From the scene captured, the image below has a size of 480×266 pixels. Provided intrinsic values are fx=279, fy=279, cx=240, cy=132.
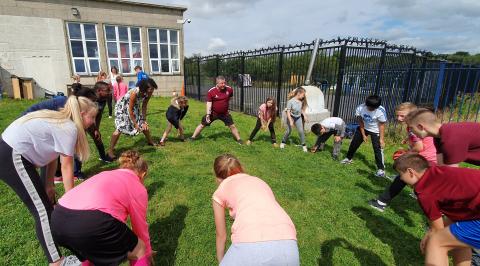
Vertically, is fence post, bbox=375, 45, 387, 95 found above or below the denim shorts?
above

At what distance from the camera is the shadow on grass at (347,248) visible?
3.08 m

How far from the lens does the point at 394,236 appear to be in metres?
3.59

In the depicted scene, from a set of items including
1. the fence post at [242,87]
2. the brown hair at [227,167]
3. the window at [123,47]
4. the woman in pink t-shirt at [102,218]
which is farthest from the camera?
the window at [123,47]

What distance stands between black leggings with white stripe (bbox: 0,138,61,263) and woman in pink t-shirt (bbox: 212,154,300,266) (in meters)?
1.55

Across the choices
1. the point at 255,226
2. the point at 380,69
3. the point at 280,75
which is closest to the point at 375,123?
the point at 380,69

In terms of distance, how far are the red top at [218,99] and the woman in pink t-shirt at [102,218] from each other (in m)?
4.85

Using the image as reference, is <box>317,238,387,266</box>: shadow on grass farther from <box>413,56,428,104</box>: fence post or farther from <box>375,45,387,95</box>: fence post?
<box>413,56,428,104</box>: fence post

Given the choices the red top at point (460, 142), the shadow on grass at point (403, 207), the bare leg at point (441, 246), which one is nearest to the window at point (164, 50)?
the shadow on grass at point (403, 207)

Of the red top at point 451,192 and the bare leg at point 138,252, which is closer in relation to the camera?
the red top at point 451,192

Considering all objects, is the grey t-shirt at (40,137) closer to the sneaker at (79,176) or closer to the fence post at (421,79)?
the sneaker at (79,176)

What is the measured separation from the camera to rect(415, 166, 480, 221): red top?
2.03 m

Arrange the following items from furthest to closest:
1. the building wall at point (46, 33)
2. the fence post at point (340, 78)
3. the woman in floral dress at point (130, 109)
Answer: the building wall at point (46, 33) → the fence post at point (340, 78) → the woman in floral dress at point (130, 109)

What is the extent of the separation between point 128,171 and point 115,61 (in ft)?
58.7

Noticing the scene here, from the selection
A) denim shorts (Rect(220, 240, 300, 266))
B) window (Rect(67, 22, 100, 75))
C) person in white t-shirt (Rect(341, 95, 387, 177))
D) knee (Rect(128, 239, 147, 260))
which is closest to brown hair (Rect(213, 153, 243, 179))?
denim shorts (Rect(220, 240, 300, 266))
